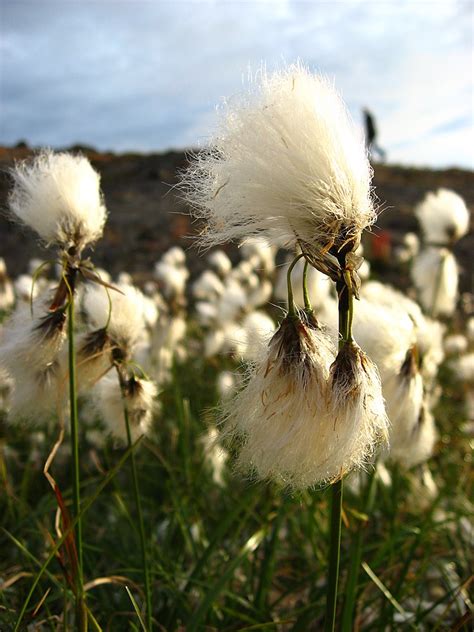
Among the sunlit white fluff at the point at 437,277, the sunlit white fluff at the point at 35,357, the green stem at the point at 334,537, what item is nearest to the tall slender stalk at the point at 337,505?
the green stem at the point at 334,537

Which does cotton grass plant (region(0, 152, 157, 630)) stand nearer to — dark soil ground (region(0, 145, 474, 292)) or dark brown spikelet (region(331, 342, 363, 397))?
dark brown spikelet (region(331, 342, 363, 397))

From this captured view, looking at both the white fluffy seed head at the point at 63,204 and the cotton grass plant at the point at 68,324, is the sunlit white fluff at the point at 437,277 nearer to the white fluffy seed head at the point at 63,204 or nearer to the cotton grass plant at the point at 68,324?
the cotton grass plant at the point at 68,324

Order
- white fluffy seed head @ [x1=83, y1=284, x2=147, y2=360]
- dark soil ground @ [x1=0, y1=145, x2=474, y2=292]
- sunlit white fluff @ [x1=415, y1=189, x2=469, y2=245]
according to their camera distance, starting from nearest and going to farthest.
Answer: white fluffy seed head @ [x1=83, y1=284, x2=147, y2=360] < sunlit white fluff @ [x1=415, y1=189, x2=469, y2=245] < dark soil ground @ [x1=0, y1=145, x2=474, y2=292]

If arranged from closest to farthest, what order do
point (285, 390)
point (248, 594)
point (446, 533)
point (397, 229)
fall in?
point (285, 390) < point (248, 594) < point (446, 533) < point (397, 229)

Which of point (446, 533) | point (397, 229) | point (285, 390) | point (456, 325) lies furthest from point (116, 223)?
point (285, 390)

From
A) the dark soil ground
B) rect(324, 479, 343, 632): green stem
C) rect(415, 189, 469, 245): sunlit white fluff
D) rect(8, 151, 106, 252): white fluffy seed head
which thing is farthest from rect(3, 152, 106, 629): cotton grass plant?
the dark soil ground

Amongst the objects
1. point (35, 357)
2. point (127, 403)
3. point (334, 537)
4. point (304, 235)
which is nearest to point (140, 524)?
point (127, 403)

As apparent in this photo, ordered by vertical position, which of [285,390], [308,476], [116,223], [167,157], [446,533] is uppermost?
[167,157]

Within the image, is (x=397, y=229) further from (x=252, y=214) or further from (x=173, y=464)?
(x=252, y=214)
